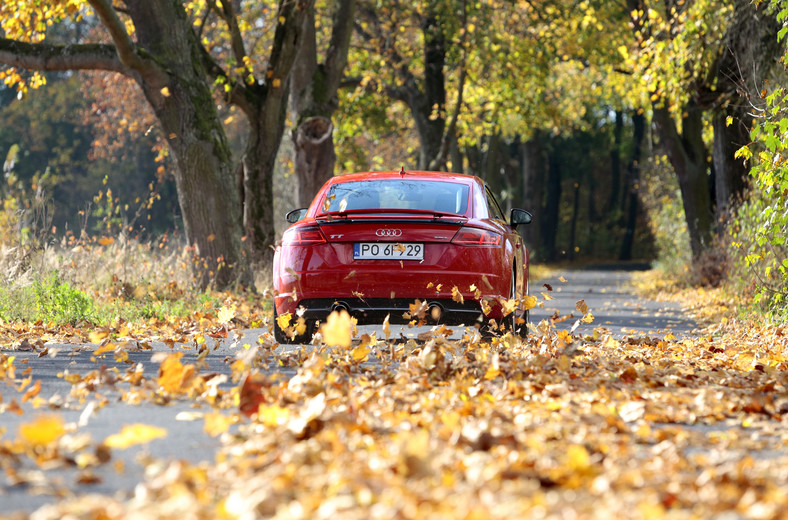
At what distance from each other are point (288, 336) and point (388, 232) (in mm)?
1373

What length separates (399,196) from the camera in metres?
9.46

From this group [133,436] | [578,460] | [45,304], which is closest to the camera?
[578,460]

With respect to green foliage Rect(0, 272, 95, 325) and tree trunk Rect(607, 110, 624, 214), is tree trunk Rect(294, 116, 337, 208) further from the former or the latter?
tree trunk Rect(607, 110, 624, 214)

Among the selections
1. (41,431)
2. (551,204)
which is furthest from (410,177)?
(551,204)

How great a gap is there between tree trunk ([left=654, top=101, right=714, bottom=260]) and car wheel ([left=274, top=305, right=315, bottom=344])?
49.5 ft

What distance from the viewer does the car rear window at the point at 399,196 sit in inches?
367

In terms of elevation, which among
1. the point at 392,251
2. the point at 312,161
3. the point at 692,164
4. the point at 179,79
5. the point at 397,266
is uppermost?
the point at 179,79

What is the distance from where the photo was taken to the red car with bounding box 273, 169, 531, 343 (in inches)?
348

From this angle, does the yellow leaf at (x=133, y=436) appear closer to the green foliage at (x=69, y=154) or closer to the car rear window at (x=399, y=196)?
the car rear window at (x=399, y=196)

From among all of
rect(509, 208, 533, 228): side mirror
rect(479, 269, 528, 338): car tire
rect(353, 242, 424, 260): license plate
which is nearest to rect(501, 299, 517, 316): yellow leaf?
rect(479, 269, 528, 338): car tire

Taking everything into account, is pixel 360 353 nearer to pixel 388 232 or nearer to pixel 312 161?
pixel 388 232

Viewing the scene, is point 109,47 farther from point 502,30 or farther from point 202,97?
point 502,30

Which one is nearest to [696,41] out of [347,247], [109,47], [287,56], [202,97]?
[287,56]

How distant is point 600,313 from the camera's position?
1638 cm
